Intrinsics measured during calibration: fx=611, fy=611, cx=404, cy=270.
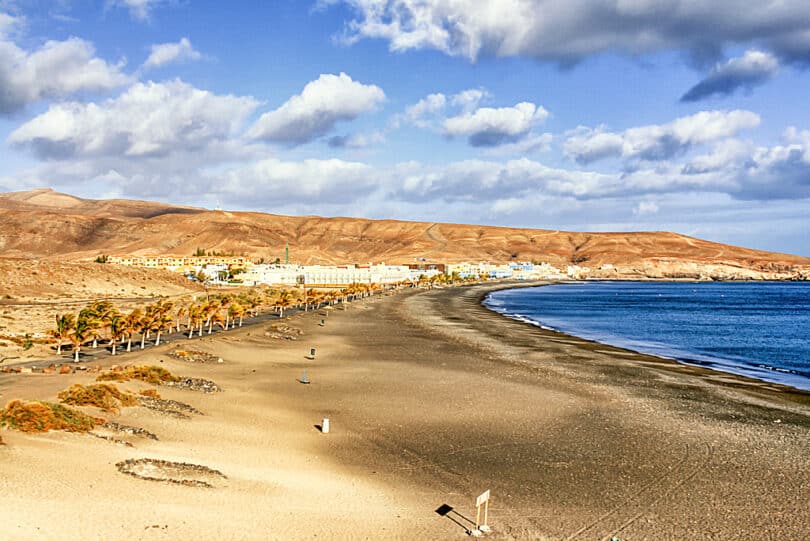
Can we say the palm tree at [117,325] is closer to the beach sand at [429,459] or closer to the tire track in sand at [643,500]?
the beach sand at [429,459]

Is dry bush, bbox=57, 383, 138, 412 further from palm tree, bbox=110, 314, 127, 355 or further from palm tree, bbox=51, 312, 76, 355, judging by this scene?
palm tree, bbox=110, 314, 127, 355

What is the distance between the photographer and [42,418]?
1670 cm

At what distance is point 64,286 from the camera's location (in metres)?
88.4

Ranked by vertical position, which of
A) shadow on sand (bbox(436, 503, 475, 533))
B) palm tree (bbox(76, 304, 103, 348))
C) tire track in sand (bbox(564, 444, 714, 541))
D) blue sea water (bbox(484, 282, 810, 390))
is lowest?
blue sea water (bbox(484, 282, 810, 390))

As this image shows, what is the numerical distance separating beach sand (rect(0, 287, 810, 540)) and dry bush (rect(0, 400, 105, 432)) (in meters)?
0.52

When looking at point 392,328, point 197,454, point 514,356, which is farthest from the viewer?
point 392,328

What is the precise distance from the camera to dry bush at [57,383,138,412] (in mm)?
19562

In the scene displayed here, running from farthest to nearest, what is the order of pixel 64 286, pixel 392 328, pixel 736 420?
1. pixel 64 286
2. pixel 392 328
3. pixel 736 420

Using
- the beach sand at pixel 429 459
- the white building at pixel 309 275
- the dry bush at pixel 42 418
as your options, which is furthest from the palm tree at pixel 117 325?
the white building at pixel 309 275

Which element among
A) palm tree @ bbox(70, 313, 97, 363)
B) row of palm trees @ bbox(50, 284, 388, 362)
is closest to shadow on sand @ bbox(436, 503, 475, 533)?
row of palm trees @ bbox(50, 284, 388, 362)

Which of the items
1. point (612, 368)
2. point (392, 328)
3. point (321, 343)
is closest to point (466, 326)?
point (392, 328)

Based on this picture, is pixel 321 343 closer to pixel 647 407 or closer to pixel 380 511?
pixel 647 407

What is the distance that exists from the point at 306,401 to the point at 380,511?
492 inches

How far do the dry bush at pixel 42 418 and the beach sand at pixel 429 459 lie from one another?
1.70ft
